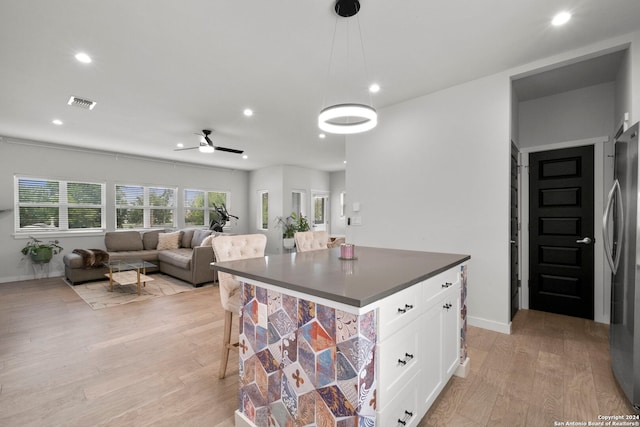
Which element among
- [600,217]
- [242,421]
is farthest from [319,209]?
[242,421]

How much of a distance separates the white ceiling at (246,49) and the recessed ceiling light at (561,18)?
48 mm

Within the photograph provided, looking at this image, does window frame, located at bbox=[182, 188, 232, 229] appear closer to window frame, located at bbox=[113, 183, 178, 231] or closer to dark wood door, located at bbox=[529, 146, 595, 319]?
window frame, located at bbox=[113, 183, 178, 231]

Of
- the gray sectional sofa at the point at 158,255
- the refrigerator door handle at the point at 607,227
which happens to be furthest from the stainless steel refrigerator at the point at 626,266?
the gray sectional sofa at the point at 158,255

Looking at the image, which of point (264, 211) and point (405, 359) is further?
point (264, 211)

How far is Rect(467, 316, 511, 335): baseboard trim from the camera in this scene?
9.76ft

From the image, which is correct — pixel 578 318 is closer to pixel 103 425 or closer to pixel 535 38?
pixel 535 38

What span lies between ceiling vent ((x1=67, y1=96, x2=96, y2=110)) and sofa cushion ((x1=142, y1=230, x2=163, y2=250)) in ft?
11.4

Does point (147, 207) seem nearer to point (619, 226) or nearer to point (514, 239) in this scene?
point (514, 239)

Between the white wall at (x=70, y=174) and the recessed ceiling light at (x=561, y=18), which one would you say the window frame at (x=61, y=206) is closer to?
the white wall at (x=70, y=174)

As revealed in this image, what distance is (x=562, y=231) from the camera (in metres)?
3.48

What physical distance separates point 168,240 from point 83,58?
4.65 meters

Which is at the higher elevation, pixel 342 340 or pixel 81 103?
pixel 81 103

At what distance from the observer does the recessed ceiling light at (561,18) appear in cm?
215

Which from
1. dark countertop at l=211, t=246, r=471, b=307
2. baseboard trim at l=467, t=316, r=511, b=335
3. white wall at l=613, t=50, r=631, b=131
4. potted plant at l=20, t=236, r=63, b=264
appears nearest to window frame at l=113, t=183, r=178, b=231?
→ potted plant at l=20, t=236, r=63, b=264
